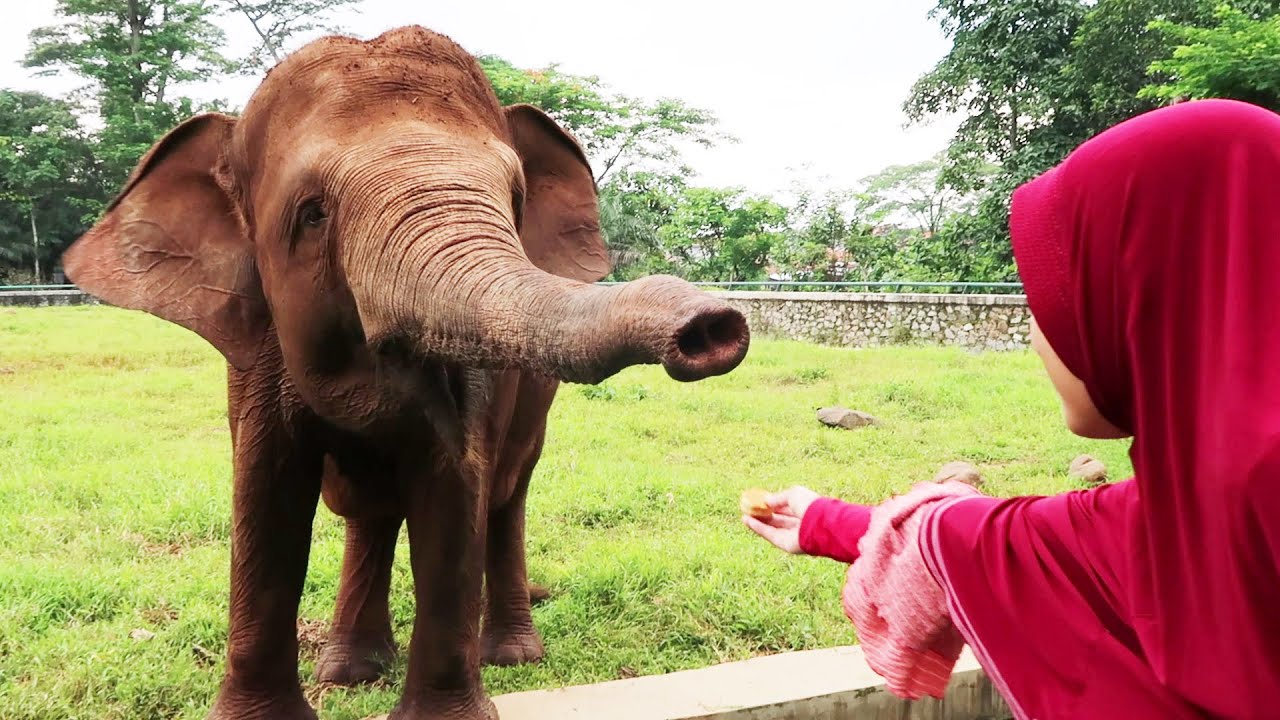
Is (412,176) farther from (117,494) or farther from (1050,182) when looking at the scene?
(117,494)

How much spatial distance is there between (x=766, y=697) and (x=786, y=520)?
1.20 meters

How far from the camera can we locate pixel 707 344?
1.43 meters

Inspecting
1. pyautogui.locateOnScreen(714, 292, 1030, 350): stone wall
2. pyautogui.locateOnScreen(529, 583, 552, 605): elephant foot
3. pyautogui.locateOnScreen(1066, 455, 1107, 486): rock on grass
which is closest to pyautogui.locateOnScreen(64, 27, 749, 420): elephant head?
pyautogui.locateOnScreen(529, 583, 552, 605): elephant foot

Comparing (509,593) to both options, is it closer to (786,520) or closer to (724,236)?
(786,520)

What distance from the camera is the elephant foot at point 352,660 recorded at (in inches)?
130

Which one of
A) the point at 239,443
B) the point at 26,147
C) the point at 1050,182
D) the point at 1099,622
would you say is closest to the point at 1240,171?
the point at 1050,182

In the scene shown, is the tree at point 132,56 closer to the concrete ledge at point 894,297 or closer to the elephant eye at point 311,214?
the concrete ledge at point 894,297

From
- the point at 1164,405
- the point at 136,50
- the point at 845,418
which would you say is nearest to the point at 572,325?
the point at 1164,405

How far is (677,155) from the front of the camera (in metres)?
26.2

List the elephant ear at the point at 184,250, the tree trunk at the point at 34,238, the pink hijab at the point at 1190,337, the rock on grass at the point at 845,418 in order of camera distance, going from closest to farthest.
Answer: the pink hijab at the point at 1190,337 < the elephant ear at the point at 184,250 < the rock on grass at the point at 845,418 < the tree trunk at the point at 34,238

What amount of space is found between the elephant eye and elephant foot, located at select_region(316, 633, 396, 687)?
67.4 inches

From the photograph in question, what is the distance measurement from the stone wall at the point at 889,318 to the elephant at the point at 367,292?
1137cm

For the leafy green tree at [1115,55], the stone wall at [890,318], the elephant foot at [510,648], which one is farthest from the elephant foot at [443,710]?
the leafy green tree at [1115,55]

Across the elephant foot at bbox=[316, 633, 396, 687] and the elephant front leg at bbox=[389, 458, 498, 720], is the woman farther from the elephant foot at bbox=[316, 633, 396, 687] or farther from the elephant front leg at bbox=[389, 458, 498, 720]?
the elephant foot at bbox=[316, 633, 396, 687]
